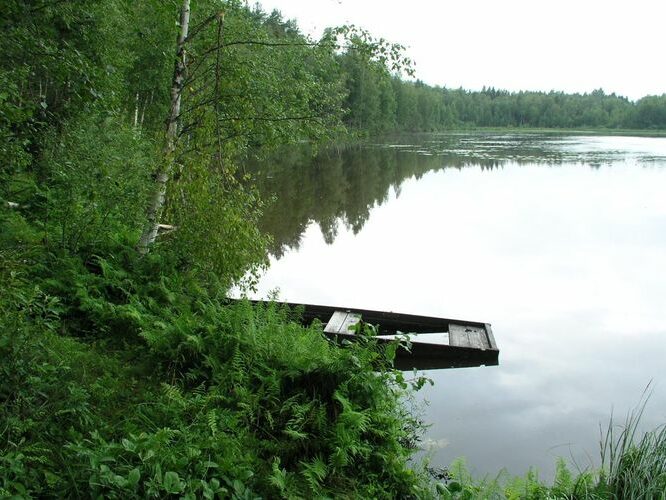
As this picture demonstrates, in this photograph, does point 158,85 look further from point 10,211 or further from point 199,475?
point 199,475

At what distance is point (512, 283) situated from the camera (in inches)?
588

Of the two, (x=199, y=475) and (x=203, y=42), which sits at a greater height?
(x=203, y=42)

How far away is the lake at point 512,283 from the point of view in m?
8.66

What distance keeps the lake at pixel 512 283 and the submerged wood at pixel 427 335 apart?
229 millimetres

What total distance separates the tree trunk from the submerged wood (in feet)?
8.25

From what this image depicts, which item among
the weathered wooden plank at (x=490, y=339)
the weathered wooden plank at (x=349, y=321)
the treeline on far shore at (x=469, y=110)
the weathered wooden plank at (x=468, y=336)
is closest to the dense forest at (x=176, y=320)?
the weathered wooden plank at (x=349, y=321)

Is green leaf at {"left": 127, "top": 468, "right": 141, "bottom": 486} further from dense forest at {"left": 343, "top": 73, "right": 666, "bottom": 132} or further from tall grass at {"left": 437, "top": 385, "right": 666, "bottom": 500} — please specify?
dense forest at {"left": 343, "top": 73, "right": 666, "bottom": 132}

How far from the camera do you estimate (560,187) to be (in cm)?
3138

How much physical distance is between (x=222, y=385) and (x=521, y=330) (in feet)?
25.1

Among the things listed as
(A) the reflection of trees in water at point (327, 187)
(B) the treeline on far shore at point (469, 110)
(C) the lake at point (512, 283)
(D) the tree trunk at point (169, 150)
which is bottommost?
(C) the lake at point (512, 283)

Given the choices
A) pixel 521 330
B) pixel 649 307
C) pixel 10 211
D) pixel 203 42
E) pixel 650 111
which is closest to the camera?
pixel 10 211

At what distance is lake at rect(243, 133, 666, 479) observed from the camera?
341 inches

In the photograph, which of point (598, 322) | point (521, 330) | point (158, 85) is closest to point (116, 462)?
point (521, 330)

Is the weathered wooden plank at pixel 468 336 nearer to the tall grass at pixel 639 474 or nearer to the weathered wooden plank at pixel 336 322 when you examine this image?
the weathered wooden plank at pixel 336 322
